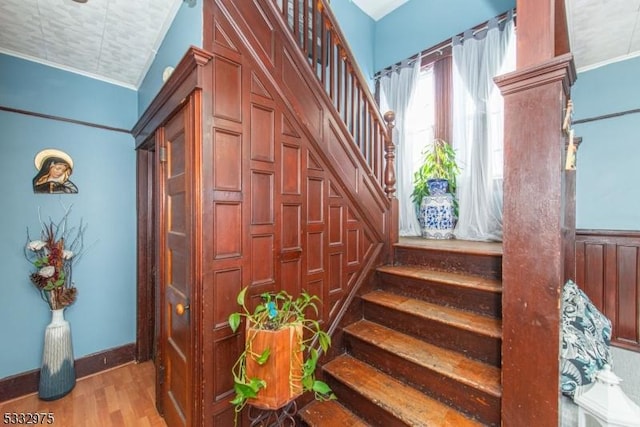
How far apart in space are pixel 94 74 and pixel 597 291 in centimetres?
522

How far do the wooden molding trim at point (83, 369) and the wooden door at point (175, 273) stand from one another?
3.49 ft

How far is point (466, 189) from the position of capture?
273 centimetres

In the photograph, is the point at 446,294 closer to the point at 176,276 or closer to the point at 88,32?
the point at 176,276

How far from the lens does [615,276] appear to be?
2.52m

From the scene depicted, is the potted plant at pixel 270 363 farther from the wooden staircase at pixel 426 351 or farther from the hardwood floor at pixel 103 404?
the hardwood floor at pixel 103 404

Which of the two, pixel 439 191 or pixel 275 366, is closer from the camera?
pixel 275 366

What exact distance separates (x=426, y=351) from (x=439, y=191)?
165cm

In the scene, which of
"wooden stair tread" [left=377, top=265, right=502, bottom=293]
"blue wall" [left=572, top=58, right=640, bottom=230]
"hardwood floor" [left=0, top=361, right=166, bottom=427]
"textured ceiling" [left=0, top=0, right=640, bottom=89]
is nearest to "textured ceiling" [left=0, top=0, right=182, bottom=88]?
"textured ceiling" [left=0, top=0, right=640, bottom=89]

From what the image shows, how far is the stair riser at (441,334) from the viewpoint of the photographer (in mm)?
Result: 1438

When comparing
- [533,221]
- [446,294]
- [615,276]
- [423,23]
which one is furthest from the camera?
[423,23]

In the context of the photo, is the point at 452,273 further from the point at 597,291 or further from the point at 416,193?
the point at 597,291

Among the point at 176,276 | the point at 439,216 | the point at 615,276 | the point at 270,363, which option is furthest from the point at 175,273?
the point at 615,276

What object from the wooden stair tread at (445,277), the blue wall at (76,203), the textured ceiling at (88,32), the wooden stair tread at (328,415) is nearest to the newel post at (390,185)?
the wooden stair tread at (445,277)

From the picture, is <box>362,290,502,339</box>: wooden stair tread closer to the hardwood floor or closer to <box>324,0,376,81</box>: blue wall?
the hardwood floor
